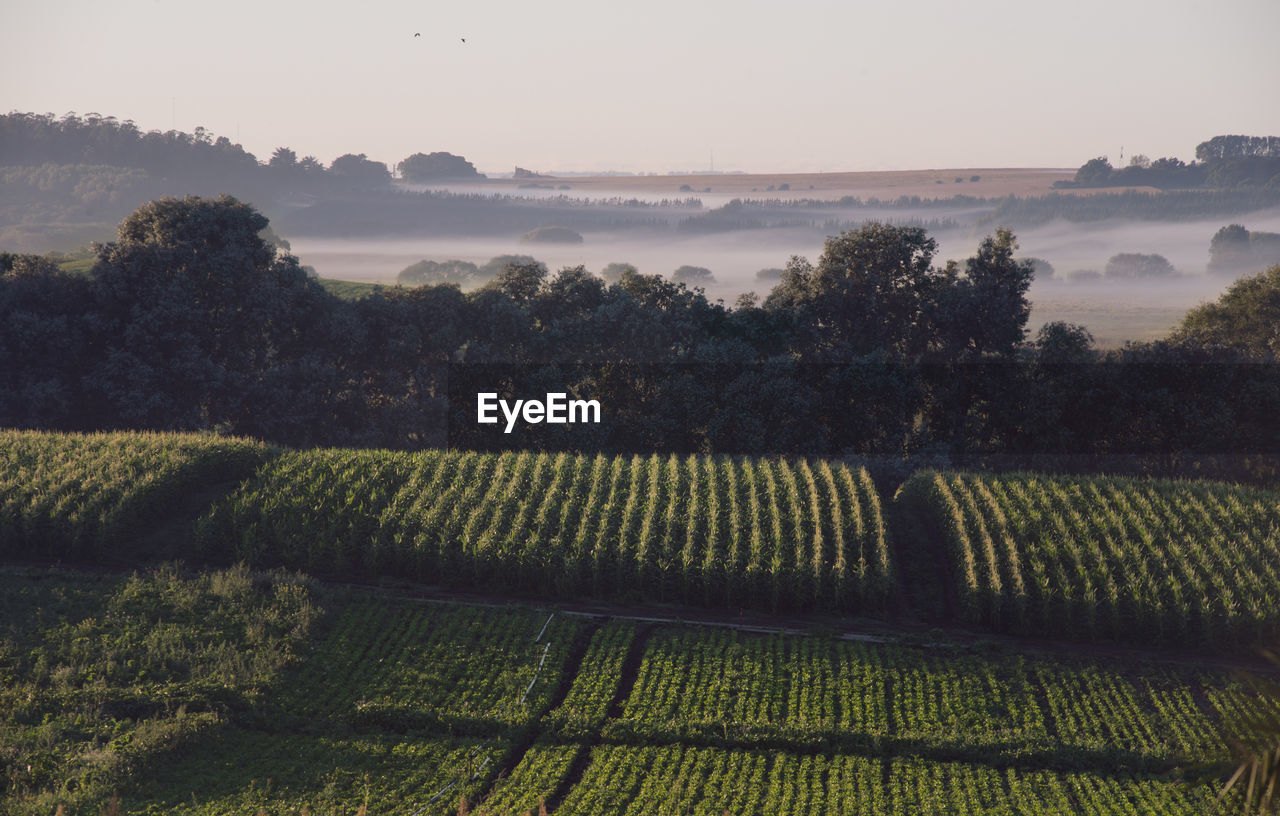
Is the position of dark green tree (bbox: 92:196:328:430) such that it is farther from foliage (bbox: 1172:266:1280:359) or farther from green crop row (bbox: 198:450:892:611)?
foliage (bbox: 1172:266:1280:359)

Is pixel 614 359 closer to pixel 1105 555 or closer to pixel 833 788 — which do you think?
pixel 1105 555

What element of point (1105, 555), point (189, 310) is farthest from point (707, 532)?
point (189, 310)

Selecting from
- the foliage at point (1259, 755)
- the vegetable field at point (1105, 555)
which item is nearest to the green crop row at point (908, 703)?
the vegetable field at point (1105, 555)

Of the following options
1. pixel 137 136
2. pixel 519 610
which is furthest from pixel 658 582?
pixel 137 136

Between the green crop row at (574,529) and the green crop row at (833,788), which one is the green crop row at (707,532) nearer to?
the green crop row at (574,529)

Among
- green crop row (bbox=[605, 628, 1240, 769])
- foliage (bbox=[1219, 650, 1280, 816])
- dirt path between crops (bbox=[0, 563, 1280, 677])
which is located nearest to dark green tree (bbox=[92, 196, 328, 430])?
dirt path between crops (bbox=[0, 563, 1280, 677])

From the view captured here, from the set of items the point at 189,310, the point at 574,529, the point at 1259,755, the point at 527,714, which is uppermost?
the point at 1259,755

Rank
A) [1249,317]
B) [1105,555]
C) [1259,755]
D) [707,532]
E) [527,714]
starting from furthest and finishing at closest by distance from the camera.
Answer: [1249,317] < [707,532] < [1105,555] < [527,714] < [1259,755]

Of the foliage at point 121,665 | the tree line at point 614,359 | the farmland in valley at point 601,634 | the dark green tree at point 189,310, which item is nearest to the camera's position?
the foliage at point 121,665
